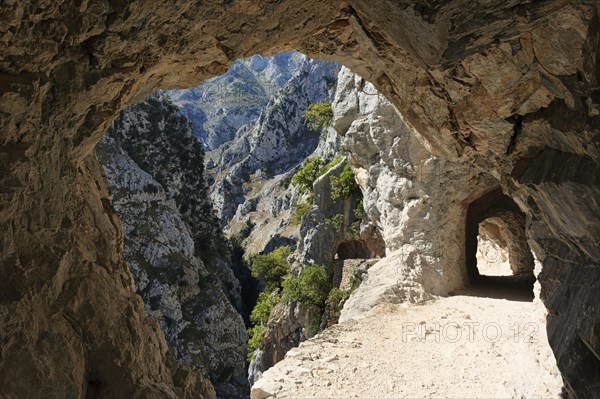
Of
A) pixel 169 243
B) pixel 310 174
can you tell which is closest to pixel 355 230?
pixel 310 174

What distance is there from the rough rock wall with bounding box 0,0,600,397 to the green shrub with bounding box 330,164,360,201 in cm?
1695

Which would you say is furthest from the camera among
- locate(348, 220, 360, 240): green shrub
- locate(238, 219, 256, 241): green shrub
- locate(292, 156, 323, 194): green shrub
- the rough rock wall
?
locate(238, 219, 256, 241): green shrub

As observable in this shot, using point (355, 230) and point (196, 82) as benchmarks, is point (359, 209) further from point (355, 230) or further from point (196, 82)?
point (196, 82)

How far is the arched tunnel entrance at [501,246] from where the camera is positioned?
15.2 metres

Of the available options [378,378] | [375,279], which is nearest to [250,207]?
[375,279]

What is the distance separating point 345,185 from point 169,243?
22201mm

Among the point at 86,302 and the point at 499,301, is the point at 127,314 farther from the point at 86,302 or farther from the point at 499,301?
the point at 499,301

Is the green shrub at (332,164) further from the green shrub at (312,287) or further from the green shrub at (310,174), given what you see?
the green shrub at (312,287)

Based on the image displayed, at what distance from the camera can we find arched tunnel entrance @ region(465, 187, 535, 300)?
15195mm

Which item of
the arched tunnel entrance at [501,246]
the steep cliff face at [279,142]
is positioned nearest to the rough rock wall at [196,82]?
the arched tunnel entrance at [501,246]

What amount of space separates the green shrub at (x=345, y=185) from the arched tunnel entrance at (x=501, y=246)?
7.21 m

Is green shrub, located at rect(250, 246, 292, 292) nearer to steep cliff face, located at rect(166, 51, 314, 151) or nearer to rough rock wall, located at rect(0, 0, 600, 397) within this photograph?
rough rock wall, located at rect(0, 0, 600, 397)

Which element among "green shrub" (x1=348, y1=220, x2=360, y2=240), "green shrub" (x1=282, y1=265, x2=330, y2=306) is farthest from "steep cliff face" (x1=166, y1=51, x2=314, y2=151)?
"green shrub" (x1=282, y1=265, x2=330, y2=306)

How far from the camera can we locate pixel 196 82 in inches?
261
